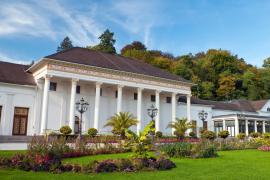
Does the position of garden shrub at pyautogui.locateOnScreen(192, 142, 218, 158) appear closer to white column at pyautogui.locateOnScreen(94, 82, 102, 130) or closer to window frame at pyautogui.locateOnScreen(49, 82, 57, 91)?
white column at pyautogui.locateOnScreen(94, 82, 102, 130)

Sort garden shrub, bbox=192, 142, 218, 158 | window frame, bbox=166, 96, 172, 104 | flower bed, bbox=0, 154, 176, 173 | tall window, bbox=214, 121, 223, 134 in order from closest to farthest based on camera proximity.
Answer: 1. flower bed, bbox=0, 154, 176, 173
2. garden shrub, bbox=192, 142, 218, 158
3. window frame, bbox=166, 96, 172, 104
4. tall window, bbox=214, 121, 223, 134

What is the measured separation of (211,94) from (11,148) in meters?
55.2

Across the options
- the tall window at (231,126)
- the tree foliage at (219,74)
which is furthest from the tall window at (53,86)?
the tree foliage at (219,74)

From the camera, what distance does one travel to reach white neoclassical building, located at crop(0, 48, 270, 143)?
105 ft

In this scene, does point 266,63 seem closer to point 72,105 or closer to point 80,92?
point 80,92

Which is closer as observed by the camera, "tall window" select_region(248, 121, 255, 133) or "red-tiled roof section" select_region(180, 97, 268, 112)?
"tall window" select_region(248, 121, 255, 133)

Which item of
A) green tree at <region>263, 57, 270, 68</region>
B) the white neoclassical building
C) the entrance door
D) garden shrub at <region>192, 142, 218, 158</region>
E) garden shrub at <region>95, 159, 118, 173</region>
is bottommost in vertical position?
garden shrub at <region>95, 159, 118, 173</region>

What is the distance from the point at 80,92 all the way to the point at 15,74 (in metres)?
7.69

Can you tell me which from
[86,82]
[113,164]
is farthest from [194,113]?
[113,164]

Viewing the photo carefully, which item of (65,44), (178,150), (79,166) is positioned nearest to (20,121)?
(178,150)

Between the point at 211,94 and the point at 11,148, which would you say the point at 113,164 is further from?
the point at 211,94

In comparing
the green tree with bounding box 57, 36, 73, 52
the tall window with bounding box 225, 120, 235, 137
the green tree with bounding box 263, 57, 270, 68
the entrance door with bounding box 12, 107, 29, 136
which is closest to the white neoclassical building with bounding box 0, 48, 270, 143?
the entrance door with bounding box 12, 107, 29, 136

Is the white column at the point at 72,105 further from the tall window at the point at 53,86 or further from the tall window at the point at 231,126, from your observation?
the tall window at the point at 231,126

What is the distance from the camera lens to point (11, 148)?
78.7ft
